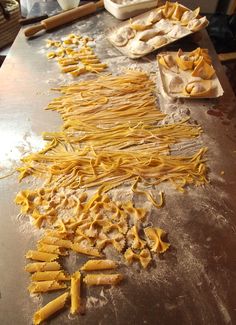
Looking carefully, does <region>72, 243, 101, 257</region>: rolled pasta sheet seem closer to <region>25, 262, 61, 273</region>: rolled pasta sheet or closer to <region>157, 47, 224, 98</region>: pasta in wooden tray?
<region>25, 262, 61, 273</region>: rolled pasta sheet

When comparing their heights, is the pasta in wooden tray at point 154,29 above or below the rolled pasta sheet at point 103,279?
above

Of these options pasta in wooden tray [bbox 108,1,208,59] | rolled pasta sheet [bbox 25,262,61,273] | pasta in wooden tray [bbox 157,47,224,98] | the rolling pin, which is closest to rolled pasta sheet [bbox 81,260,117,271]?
rolled pasta sheet [bbox 25,262,61,273]

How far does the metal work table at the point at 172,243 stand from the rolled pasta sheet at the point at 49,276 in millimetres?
42

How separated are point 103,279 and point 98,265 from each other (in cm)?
6

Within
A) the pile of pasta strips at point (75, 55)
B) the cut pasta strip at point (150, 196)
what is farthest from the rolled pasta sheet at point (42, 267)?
the pile of pasta strips at point (75, 55)

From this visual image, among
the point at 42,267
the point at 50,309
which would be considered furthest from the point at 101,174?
the point at 50,309

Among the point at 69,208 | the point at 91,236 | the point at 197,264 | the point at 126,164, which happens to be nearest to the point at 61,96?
the point at 126,164

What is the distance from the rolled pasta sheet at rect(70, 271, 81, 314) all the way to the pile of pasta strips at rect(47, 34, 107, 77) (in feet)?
5.03

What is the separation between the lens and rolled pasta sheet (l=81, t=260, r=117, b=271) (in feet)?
3.96

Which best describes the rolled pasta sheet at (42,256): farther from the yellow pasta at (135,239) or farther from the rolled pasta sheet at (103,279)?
the yellow pasta at (135,239)

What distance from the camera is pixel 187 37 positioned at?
2.58m

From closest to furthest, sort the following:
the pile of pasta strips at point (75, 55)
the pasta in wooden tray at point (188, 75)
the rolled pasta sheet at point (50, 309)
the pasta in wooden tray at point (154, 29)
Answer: the rolled pasta sheet at point (50, 309) < the pasta in wooden tray at point (188, 75) < the pile of pasta strips at point (75, 55) < the pasta in wooden tray at point (154, 29)

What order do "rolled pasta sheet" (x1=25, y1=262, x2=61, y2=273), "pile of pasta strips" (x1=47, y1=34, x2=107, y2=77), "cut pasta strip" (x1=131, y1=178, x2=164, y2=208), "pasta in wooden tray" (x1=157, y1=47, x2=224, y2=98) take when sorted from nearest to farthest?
"rolled pasta sheet" (x1=25, y1=262, x2=61, y2=273) → "cut pasta strip" (x1=131, y1=178, x2=164, y2=208) → "pasta in wooden tray" (x1=157, y1=47, x2=224, y2=98) → "pile of pasta strips" (x1=47, y1=34, x2=107, y2=77)

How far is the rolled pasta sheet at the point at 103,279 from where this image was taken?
1.17 metres
